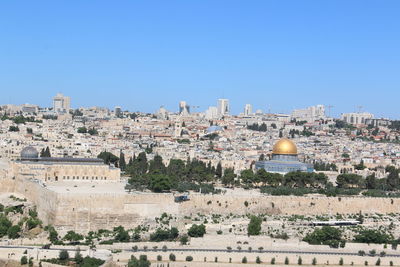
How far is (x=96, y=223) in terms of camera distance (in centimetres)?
3959

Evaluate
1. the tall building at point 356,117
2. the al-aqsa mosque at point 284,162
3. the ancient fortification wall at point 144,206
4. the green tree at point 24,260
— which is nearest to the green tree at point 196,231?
the ancient fortification wall at point 144,206

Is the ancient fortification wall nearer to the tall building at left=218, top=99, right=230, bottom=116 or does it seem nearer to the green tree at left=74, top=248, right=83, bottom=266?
the green tree at left=74, top=248, right=83, bottom=266

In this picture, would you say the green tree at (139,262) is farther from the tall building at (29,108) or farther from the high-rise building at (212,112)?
the high-rise building at (212,112)

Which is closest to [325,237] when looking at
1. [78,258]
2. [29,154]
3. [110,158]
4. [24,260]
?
[78,258]

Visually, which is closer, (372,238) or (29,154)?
(372,238)

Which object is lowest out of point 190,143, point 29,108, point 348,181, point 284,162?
point 348,181

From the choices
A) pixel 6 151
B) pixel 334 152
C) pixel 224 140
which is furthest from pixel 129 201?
pixel 224 140

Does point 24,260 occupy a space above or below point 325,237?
below

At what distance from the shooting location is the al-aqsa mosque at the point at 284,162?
57125 mm

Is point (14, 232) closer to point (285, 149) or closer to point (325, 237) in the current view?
point (325, 237)

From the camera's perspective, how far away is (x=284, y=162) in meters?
57.9

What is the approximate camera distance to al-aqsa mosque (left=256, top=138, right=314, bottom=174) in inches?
2249

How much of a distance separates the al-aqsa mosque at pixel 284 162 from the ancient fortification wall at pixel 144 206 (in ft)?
37.2

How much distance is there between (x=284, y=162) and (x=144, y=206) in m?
19.4
